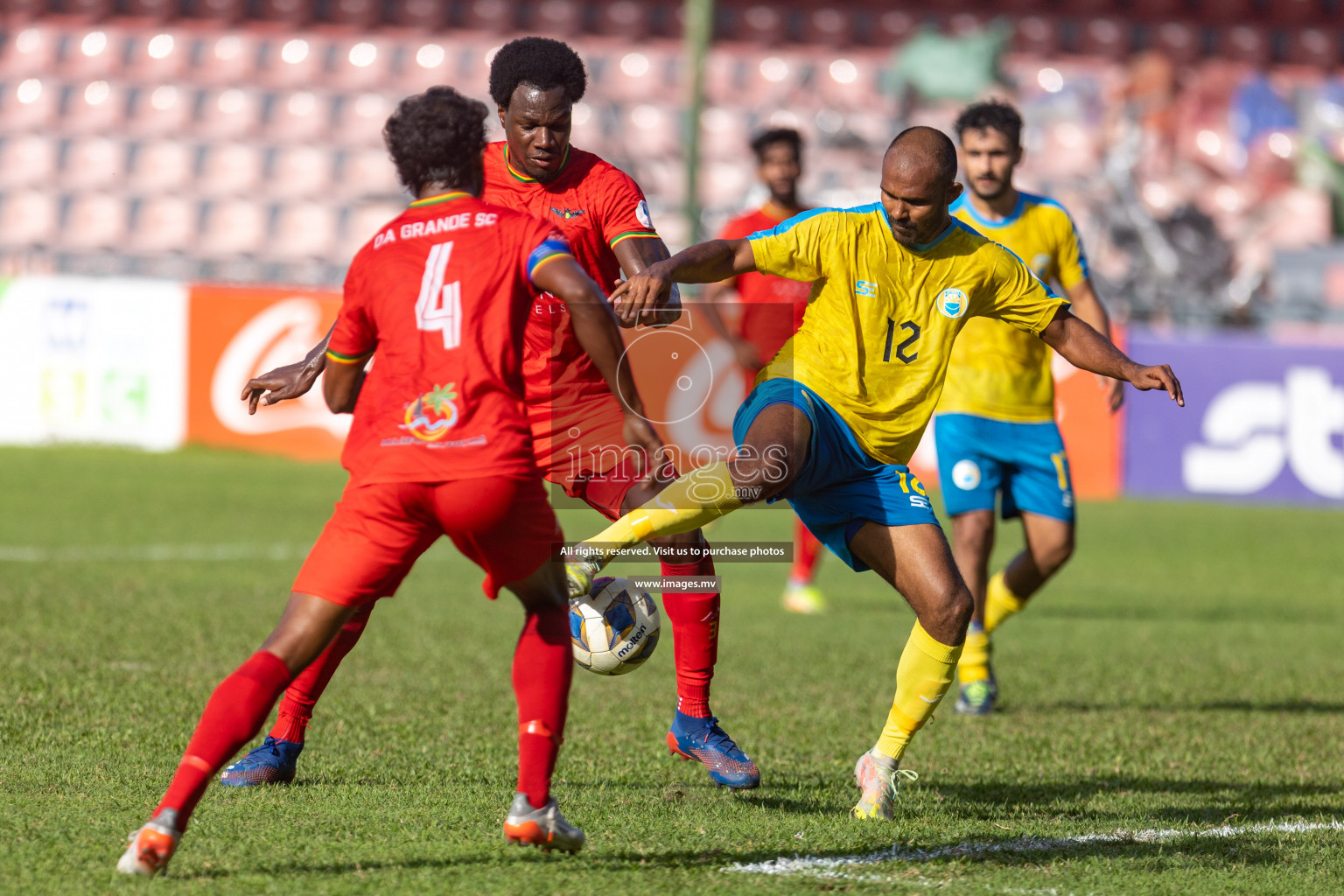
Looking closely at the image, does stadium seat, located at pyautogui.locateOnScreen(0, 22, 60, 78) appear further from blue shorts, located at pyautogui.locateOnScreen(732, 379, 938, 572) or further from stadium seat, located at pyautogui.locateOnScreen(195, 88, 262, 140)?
blue shorts, located at pyautogui.locateOnScreen(732, 379, 938, 572)

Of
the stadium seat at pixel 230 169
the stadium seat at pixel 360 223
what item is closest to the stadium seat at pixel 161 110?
the stadium seat at pixel 230 169

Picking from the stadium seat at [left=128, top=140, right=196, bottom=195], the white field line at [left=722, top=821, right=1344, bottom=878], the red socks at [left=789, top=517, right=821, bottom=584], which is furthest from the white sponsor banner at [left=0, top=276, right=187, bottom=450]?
the white field line at [left=722, top=821, right=1344, bottom=878]

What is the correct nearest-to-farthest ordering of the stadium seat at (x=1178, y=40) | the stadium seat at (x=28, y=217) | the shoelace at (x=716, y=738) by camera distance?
the shoelace at (x=716, y=738), the stadium seat at (x=28, y=217), the stadium seat at (x=1178, y=40)

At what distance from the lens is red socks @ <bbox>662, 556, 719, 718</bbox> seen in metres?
5.51

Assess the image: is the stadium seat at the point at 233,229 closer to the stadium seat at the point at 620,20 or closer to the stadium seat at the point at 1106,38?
the stadium seat at the point at 620,20

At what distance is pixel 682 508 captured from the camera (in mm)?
4875

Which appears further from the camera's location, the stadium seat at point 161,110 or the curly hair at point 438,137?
the stadium seat at point 161,110

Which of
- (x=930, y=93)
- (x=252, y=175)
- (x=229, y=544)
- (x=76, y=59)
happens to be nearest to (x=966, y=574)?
(x=229, y=544)

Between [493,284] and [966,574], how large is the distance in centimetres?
389

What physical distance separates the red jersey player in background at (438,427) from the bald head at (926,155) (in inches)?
50.6

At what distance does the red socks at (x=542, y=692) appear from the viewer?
159 inches

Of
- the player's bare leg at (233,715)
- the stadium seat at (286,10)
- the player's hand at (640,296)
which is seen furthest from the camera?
the stadium seat at (286,10)

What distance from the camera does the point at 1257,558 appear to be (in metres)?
14.0

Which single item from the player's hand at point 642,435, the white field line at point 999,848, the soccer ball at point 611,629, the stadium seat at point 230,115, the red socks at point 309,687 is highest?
the stadium seat at point 230,115
